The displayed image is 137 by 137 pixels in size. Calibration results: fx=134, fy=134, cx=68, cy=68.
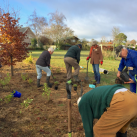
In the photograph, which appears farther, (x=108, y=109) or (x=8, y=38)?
(x=8, y=38)

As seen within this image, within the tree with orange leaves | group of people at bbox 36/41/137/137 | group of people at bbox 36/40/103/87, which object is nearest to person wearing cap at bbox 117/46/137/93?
group of people at bbox 36/41/137/137

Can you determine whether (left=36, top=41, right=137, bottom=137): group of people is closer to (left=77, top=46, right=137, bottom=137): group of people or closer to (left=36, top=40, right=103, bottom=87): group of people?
(left=77, top=46, right=137, bottom=137): group of people

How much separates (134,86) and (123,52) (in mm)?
1115

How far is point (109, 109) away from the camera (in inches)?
62.8

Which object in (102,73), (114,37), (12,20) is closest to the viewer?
(12,20)

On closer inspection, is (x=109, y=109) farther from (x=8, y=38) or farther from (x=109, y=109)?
(x=8, y=38)

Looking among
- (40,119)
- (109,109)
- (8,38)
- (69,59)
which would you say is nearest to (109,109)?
(109,109)

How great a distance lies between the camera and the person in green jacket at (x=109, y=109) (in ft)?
5.09

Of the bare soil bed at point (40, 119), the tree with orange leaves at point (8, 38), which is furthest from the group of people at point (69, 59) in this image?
the tree with orange leaves at point (8, 38)

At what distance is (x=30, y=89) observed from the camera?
5.39 meters

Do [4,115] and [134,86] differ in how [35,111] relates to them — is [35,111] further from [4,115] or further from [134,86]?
[134,86]

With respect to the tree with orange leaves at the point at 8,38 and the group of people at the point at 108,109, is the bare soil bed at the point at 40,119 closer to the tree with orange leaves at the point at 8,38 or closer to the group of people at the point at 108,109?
the group of people at the point at 108,109

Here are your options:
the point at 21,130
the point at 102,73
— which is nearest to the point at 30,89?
the point at 21,130

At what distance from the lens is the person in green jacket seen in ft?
5.09
